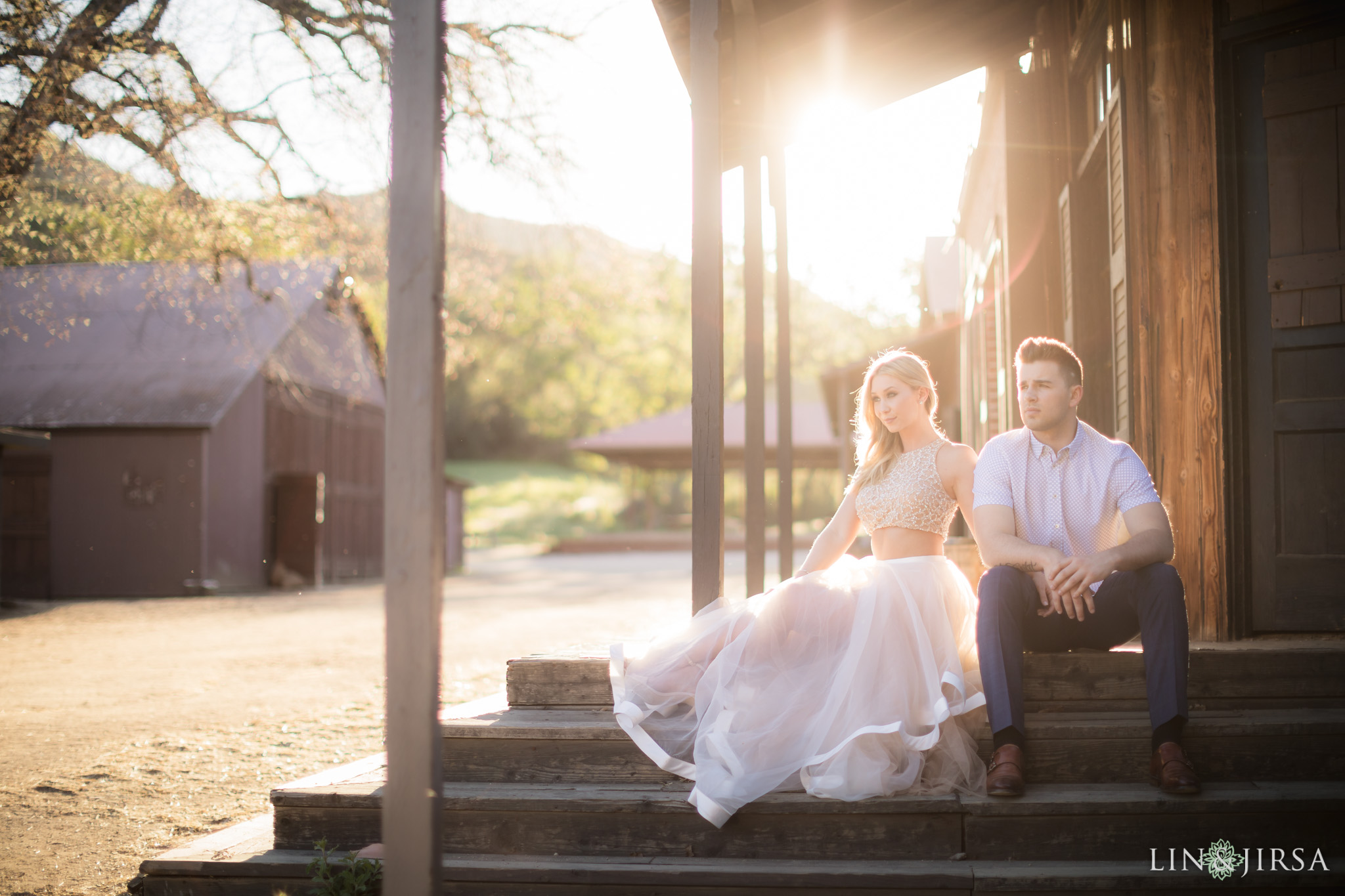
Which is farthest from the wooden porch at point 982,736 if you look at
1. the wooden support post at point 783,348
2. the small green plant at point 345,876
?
the wooden support post at point 783,348

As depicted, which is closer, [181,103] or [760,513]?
[760,513]

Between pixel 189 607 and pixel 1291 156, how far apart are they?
1354cm

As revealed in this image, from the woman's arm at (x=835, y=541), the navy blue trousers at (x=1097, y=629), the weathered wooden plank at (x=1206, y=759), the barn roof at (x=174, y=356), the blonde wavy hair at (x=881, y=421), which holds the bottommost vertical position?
the weathered wooden plank at (x=1206, y=759)

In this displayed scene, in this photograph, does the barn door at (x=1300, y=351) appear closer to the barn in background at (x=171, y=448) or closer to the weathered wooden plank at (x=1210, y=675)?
the weathered wooden plank at (x=1210, y=675)

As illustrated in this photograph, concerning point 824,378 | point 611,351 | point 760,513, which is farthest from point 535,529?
point 760,513

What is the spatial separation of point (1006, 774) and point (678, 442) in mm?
25747

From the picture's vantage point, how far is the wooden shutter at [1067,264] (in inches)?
205

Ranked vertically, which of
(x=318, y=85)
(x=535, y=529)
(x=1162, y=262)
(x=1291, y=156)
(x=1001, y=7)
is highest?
(x=318, y=85)

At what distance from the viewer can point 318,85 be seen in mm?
9852

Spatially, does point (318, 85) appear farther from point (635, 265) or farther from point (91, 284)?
point (635, 265)

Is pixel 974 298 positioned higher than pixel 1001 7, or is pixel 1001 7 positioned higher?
pixel 1001 7

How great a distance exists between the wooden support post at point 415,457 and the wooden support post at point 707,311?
5.87 feet

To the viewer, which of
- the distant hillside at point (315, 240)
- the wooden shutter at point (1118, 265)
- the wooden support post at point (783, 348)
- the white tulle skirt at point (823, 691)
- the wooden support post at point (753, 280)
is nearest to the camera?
the white tulle skirt at point (823, 691)

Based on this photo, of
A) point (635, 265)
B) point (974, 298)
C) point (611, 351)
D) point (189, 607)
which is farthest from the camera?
point (611, 351)
